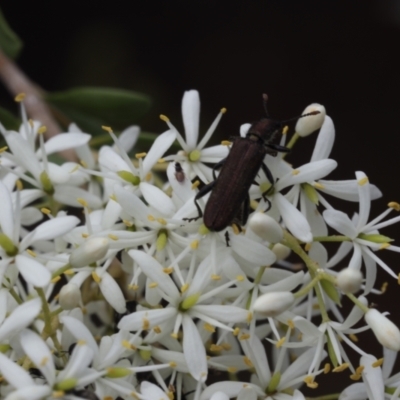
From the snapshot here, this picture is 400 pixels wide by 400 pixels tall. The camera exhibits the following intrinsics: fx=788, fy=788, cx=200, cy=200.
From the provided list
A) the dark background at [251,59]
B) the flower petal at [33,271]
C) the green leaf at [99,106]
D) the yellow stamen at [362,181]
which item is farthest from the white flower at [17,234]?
the dark background at [251,59]

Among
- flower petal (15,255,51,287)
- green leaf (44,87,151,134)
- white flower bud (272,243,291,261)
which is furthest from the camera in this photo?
green leaf (44,87,151,134)

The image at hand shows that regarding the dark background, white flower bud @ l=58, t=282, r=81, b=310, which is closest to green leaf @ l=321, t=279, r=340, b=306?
white flower bud @ l=58, t=282, r=81, b=310

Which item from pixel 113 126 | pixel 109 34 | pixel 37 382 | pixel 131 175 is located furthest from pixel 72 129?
pixel 109 34

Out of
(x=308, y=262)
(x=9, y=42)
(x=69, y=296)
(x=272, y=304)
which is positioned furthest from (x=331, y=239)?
(x=9, y=42)

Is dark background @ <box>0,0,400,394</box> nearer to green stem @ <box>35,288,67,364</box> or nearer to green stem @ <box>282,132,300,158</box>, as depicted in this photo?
green stem @ <box>282,132,300,158</box>

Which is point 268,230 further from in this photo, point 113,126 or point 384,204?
point 384,204

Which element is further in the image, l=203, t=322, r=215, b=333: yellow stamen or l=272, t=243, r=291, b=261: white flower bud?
l=272, t=243, r=291, b=261: white flower bud
